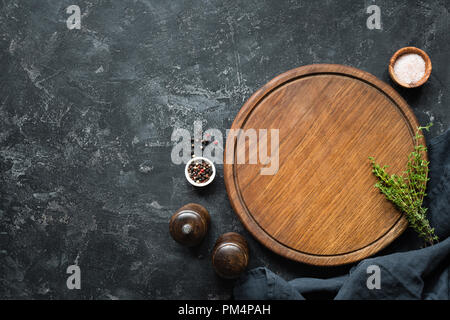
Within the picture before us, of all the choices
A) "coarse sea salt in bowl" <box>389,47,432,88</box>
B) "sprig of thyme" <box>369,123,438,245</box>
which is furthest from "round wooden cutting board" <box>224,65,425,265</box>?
"coarse sea salt in bowl" <box>389,47,432,88</box>

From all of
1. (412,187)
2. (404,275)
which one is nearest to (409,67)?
(412,187)

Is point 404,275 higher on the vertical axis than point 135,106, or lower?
lower

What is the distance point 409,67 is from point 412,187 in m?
0.62

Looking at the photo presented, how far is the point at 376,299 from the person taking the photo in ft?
5.99

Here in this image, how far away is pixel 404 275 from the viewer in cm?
181

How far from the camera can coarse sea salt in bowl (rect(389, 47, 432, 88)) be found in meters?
2.02

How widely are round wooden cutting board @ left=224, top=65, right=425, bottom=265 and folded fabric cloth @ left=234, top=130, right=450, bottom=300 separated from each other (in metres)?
0.11

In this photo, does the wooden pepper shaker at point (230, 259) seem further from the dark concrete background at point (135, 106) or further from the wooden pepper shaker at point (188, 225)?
the dark concrete background at point (135, 106)

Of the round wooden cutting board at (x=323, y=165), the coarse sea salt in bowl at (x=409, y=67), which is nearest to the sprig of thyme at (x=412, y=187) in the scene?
the round wooden cutting board at (x=323, y=165)

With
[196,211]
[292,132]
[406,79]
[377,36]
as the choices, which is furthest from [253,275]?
[377,36]

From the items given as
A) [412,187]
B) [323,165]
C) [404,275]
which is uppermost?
[323,165]

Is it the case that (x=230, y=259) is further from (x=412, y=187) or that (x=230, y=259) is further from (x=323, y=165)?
(x=412, y=187)
